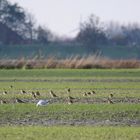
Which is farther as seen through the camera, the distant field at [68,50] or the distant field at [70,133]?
the distant field at [68,50]

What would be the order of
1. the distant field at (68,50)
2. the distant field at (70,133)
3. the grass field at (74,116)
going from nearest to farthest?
1. the distant field at (70,133)
2. the grass field at (74,116)
3. the distant field at (68,50)

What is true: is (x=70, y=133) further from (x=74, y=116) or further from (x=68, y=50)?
(x=68, y=50)

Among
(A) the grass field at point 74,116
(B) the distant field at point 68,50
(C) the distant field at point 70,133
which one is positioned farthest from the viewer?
(B) the distant field at point 68,50

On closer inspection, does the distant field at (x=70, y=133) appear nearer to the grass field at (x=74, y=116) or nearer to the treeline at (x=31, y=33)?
the grass field at (x=74, y=116)

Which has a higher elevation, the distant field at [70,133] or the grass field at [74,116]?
the distant field at [70,133]

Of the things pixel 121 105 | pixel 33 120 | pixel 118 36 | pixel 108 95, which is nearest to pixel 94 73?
pixel 108 95

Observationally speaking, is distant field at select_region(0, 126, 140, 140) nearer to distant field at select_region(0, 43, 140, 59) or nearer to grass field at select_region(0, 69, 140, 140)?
grass field at select_region(0, 69, 140, 140)

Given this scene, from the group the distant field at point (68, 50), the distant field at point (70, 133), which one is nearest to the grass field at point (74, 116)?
the distant field at point (70, 133)

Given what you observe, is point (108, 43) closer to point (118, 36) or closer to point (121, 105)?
point (118, 36)

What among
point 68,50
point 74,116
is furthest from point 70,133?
point 68,50

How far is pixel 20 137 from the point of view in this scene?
14305 millimetres

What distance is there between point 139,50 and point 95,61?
46.6 meters

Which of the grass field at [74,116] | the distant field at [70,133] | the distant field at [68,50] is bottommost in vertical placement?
the distant field at [68,50]

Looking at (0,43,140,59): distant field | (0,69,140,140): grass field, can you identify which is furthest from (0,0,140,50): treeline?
(0,69,140,140): grass field
